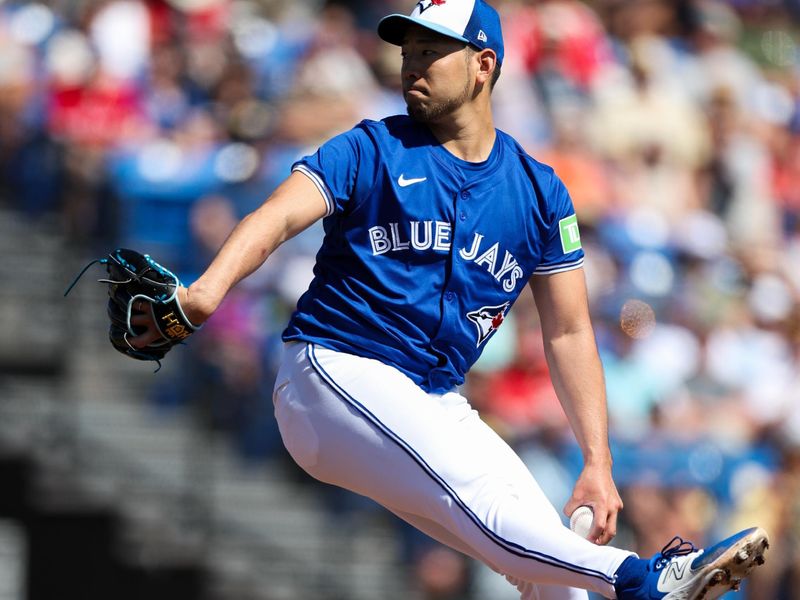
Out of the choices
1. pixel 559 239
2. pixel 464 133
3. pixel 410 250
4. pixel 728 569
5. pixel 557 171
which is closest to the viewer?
pixel 728 569

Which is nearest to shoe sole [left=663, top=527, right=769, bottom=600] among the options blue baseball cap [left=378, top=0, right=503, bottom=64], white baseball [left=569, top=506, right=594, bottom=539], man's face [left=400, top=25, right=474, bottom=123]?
white baseball [left=569, top=506, right=594, bottom=539]

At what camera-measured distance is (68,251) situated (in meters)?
8.97

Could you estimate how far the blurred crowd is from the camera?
9.02m

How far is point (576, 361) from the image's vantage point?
491 cm

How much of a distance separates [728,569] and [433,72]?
187 centimetres

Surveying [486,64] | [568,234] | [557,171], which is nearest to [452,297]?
[568,234]

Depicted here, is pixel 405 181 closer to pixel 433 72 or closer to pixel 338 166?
pixel 338 166

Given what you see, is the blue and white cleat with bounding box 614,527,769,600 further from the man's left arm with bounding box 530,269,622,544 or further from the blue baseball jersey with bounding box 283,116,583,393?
the blue baseball jersey with bounding box 283,116,583,393

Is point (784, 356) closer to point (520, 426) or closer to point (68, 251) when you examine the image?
point (520, 426)

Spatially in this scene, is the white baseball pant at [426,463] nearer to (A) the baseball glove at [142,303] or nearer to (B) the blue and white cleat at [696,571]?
(B) the blue and white cleat at [696,571]

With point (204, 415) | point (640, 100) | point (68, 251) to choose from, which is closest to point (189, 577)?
point (204, 415)

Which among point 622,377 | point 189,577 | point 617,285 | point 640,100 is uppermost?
point 640,100

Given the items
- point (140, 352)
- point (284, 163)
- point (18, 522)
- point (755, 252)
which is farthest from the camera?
point (755, 252)

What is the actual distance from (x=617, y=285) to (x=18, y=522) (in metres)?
4.49
